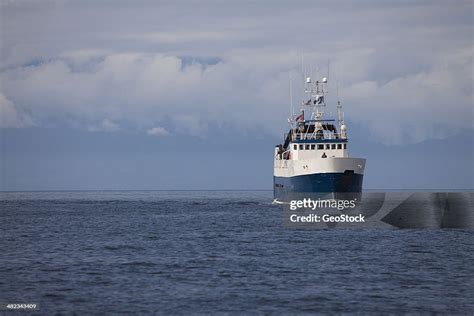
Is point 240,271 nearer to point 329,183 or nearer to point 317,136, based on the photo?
point 329,183

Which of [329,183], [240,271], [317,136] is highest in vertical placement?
[317,136]

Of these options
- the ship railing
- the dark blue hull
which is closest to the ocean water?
the dark blue hull

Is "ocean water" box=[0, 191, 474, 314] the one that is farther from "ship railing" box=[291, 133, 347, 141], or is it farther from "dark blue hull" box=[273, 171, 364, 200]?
"ship railing" box=[291, 133, 347, 141]

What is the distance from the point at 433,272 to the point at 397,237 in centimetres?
1992

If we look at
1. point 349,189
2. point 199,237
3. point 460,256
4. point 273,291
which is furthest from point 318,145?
point 273,291

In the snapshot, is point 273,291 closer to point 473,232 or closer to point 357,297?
point 357,297

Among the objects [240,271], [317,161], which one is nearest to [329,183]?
[317,161]

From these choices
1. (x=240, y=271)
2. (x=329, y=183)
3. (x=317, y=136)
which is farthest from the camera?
(x=317, y=136)

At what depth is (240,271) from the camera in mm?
38281

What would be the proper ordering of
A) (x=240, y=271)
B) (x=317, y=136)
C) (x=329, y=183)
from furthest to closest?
1. (x=317, y=136)
2. (x=329, y=183)
3. (x=240, y=271)

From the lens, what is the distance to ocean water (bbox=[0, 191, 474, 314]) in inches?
Answer: 1171

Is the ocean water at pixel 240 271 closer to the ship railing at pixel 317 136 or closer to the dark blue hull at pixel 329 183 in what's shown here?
the dark blue hull at pixel 329 183

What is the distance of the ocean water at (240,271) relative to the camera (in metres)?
29.7

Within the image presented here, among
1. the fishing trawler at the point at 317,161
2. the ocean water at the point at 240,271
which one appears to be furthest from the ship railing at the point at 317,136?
the ocean water at the point at 240,271
